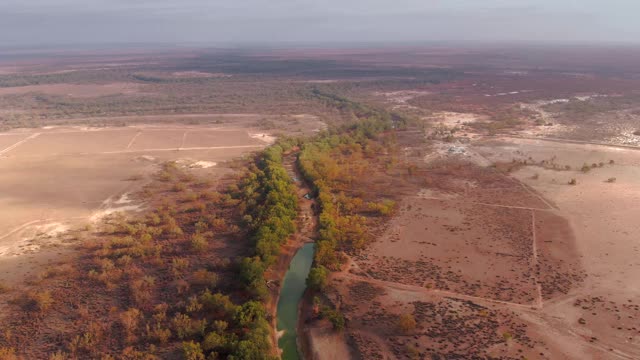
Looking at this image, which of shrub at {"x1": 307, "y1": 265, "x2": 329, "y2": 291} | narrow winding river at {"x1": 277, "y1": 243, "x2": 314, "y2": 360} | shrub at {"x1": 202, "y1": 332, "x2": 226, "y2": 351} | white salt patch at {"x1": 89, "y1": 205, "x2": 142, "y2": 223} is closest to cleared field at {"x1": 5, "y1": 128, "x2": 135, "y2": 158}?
white salt patch at {"x1": 89, "y1": 205, "x2": 142, "y2": 223}

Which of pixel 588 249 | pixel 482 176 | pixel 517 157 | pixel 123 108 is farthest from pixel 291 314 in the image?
pixel 123 108

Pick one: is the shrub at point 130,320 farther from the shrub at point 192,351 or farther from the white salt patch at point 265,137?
the white salt patch at point 265,137

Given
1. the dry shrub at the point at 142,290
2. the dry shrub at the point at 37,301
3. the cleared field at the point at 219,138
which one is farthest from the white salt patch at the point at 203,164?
the dry shrub at the point at 37,301

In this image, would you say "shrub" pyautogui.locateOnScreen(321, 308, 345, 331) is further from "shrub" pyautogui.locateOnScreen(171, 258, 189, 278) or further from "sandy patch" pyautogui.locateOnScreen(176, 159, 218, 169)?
"sandy patch" pyautogui.locateOnScreen(176, 159, 218, 169)

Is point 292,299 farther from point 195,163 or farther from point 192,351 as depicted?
point 195,163

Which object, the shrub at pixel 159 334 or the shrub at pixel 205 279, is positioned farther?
the shrub at pixel 205 279

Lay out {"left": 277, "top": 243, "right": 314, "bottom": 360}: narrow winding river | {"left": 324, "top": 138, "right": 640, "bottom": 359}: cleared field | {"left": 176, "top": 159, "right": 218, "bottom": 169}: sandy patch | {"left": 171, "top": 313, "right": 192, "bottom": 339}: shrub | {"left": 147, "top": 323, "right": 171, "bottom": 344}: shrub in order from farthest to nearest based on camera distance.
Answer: {"left": 176, "top": 159, "right": 218, "bottom": 169}: sandy patch → {"left": 277, "top": 243, "right": 314, "bottom": 360}: narrow winding river → {"left": 171, "top": 313, "right": 192, "bottom": 339}: shrub → {"left": 324, "top": 138, "right": 640, "bottom": 359}: cleared field → {"left": 147, "top": 323, "right": 171, "bottom": 344}: shrub
